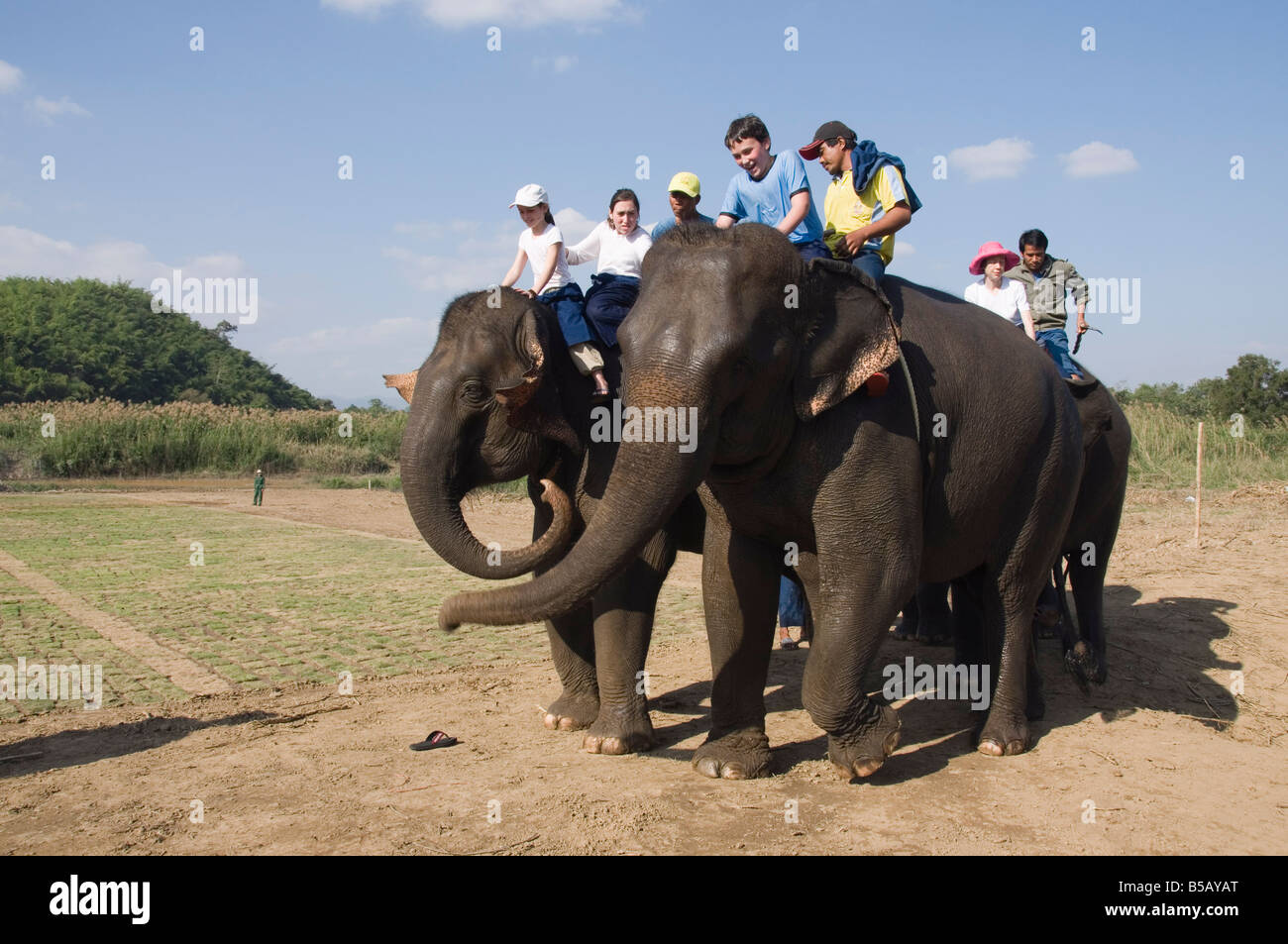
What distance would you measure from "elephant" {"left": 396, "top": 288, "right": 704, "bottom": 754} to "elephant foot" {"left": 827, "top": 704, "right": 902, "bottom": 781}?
5.08 ft

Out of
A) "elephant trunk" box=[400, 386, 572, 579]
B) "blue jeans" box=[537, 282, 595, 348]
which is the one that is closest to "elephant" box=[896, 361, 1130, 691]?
"elephant trunk" box=[400, 386, 572, 579]

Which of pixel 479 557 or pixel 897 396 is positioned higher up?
pixel 897 396

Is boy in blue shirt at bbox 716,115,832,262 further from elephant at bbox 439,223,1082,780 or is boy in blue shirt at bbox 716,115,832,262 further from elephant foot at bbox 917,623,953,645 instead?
elephant foot at bbox 917,623,953,645

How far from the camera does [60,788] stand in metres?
6.29

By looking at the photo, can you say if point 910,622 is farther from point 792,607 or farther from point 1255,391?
point 1255,391

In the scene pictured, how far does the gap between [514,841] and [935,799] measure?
2.31m

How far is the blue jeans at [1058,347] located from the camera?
930cm

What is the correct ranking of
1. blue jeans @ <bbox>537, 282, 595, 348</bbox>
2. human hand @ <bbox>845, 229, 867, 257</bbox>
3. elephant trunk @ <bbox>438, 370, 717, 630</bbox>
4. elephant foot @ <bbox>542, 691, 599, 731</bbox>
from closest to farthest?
elephant trunk @ <bbox>438, 370, 717, 630</bbox> → human hand @ <bbox>845, 229, 867, 257</bbox> → blue jeans @ <bbox>537, 282, 595, 348</bbox> → elephant foot @ <bbox>542, 691, 599, 731</bbox>

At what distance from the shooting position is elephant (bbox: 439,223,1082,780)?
17.1 ft

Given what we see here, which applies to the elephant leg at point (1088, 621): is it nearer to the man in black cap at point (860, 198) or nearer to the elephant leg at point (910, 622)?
the elephant leg at point (910, 622)

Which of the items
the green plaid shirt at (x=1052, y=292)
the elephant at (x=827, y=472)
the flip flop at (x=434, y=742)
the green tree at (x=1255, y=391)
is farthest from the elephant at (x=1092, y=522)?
the green tree at (x=1255, y=391)
